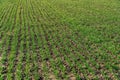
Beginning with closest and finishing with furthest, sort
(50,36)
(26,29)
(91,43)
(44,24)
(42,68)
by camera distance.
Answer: (42,68), (91,43), (50,36), (26,29), (44,24)

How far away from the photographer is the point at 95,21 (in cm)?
1842

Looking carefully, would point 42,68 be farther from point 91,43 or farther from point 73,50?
point 91,43

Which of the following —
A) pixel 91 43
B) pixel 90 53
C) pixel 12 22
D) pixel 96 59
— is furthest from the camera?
pixel 12 22

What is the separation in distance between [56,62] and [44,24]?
865 cm

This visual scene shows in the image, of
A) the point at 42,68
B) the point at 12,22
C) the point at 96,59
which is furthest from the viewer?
the point at 12,22

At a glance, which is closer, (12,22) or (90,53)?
(90,53)

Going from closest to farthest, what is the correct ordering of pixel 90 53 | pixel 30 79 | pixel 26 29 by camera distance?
pixel 30 79
pixel 90 53
pixel 26 29

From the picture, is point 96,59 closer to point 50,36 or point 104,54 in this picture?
point 104,54

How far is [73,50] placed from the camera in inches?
460

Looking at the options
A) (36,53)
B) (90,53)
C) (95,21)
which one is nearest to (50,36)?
(36,53)

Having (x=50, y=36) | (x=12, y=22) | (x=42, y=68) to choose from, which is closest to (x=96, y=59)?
(x=42, y=68)

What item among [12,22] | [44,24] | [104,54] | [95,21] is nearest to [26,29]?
[44,24]

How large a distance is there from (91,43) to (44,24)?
6896mm

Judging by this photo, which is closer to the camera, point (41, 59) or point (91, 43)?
point (41, 59)
